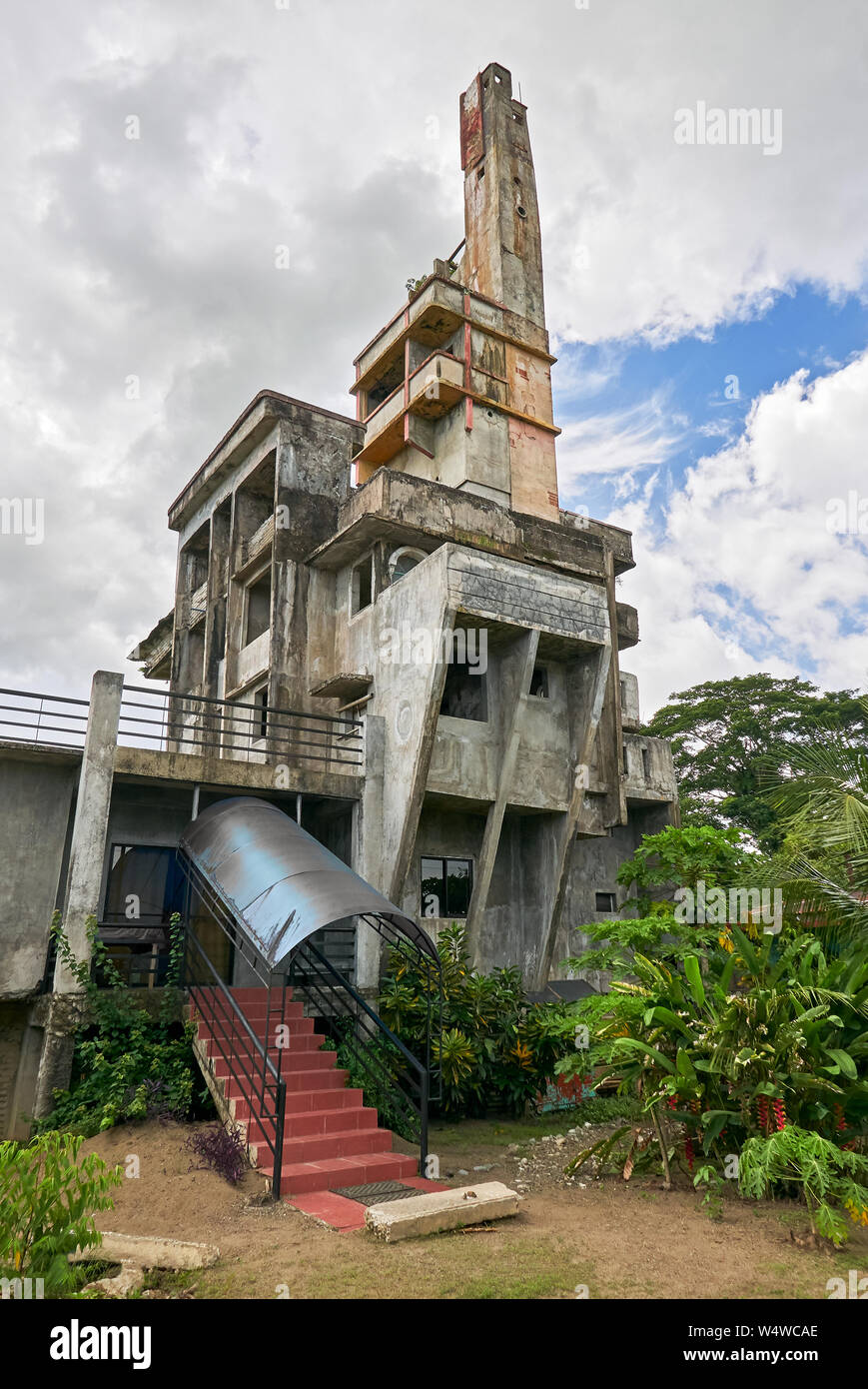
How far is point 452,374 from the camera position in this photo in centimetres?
1909

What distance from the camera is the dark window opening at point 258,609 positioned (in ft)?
65.9

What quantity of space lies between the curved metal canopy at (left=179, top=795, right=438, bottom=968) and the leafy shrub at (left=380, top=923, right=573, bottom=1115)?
7.14 feet

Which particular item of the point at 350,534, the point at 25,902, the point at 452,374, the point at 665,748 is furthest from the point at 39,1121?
the point at 452,374

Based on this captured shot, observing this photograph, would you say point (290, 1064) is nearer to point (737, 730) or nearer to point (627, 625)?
point (627, 625)

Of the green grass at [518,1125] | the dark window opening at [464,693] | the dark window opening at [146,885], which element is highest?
the dark window opening at [464,693]

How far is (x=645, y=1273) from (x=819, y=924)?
4877mm

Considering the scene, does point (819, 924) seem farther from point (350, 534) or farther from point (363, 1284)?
point (350, 534)

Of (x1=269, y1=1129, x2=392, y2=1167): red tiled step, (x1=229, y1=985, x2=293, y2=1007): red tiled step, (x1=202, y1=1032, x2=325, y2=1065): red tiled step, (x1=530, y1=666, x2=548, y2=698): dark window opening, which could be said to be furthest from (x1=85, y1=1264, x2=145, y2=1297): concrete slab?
(x1=530, y1=666, x2=548, y2=698): dark window opening

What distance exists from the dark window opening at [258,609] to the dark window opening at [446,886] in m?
7.51

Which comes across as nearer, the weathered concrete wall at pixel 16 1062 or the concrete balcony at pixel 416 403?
the weathered concrete wall at pixel 16 1062

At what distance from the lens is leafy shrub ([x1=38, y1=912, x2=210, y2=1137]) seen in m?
9.60
